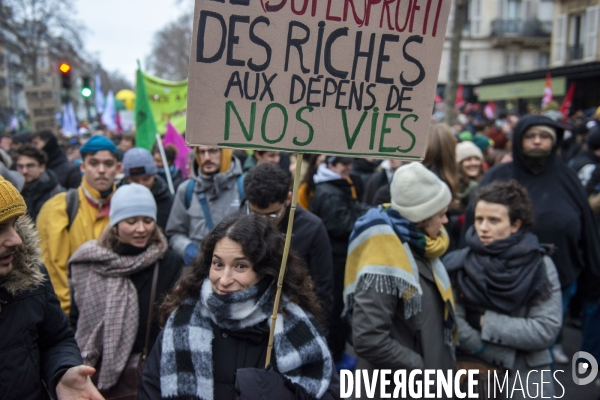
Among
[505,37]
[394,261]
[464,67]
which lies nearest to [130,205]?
[394,261]

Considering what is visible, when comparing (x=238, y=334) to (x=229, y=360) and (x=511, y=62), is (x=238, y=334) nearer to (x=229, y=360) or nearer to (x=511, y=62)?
(x=229, y=360)

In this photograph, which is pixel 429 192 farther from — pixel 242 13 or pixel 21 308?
pixel 21 308

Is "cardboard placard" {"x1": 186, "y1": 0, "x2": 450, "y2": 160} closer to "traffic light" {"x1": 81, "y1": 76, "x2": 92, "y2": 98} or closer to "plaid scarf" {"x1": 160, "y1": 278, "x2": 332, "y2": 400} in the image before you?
"plaid scarf" {"x1": 160, "y1": 278, "x2": 332, "y2": 400}

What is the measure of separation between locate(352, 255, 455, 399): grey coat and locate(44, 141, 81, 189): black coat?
15.5 feet

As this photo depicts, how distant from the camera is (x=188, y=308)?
230cm

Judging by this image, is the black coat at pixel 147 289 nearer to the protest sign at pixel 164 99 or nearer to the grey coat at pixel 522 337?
the grey coat at pixel 522 337

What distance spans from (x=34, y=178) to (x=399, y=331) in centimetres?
382

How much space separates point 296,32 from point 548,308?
199 centimetres

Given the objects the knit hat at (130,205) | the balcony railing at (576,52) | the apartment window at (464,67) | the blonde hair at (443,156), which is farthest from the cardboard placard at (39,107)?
the apartment window at (464,67)

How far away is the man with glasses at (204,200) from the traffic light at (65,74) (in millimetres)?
9920

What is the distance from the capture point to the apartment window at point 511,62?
3916 cm

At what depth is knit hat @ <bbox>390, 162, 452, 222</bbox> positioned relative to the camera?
3.00 meters

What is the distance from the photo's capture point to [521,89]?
85.2ft

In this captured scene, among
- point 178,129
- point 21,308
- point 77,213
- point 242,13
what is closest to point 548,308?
point 242,13
